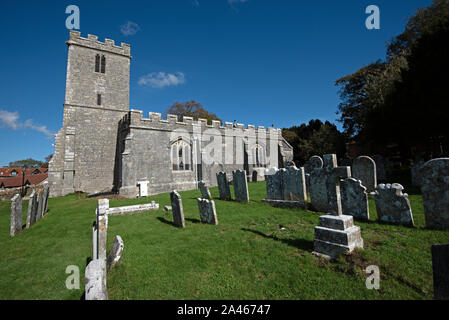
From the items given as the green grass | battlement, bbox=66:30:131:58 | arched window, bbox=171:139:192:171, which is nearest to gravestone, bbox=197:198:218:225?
the green grass

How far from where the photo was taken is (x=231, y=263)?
11.6ft

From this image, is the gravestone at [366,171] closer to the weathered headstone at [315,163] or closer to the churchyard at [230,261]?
the weathered headstone at [315,163]

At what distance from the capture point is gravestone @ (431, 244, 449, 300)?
189 centimetres

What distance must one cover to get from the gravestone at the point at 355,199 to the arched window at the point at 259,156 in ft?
49.5

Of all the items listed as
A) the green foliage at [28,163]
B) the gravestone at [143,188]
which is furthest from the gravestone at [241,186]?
the green foliage at [28,163]

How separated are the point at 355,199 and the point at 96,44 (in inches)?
893

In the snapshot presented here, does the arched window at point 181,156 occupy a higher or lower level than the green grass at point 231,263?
higher

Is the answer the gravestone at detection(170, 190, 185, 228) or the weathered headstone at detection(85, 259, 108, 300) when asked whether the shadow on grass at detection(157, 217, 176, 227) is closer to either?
the gravestone at detection(170, 190, 185, 228)

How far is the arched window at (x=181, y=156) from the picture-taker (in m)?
16.2

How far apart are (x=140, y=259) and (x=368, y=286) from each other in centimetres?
380

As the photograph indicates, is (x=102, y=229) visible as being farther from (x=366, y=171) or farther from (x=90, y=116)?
(x=90, y=116)

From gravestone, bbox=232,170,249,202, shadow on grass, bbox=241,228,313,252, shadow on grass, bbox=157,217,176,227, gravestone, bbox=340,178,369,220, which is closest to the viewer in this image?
shadow on grass, bbox=241,228,313,252

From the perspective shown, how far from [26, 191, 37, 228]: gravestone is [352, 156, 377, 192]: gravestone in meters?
12.9

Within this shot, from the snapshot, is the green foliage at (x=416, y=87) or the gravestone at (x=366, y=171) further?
the green foliage at (x=416, y=87)
